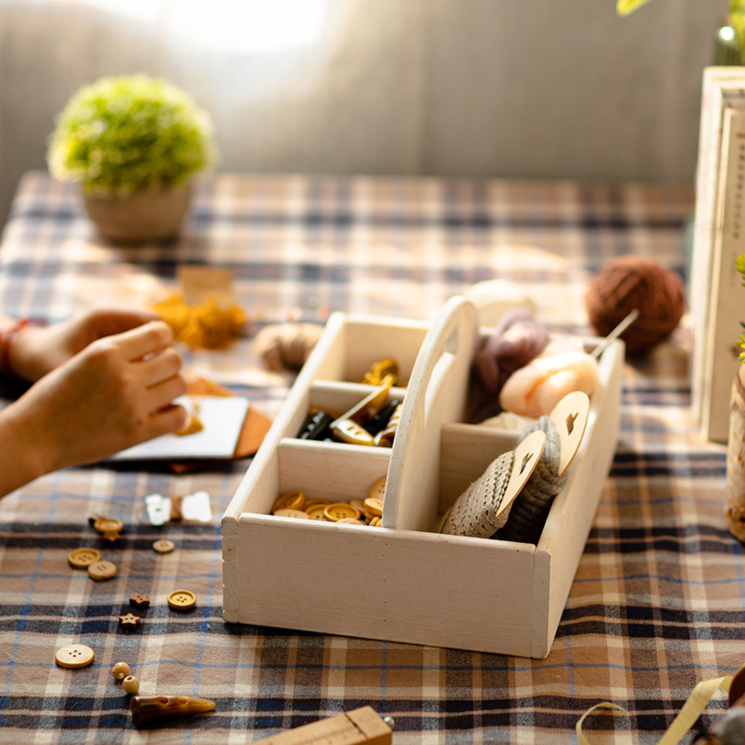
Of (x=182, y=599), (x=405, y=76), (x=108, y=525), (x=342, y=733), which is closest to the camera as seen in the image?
(x=342, y=733)

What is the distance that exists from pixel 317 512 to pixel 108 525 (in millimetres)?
276

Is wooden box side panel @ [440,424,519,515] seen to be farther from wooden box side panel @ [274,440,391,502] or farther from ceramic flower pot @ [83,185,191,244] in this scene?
ceramic flower pot @ [83,185,191,244]

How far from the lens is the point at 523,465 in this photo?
92cm

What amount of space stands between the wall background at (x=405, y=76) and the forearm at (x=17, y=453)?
140cm

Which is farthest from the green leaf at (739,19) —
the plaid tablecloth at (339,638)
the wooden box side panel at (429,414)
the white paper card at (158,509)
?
the white paper card at (158,509)

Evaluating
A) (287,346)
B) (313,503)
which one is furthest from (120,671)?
(287,346)

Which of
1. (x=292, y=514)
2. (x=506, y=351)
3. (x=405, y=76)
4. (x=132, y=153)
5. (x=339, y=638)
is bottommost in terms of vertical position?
(x=339, y=638)

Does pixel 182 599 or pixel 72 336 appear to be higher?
pixel 72 336

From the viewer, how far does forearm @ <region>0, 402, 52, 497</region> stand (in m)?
1.07

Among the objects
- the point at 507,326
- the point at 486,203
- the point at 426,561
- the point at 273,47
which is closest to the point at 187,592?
the point at 426,561

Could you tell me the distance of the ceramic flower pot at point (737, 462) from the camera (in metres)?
1.04

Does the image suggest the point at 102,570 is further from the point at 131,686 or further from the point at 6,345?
the point at 6,345

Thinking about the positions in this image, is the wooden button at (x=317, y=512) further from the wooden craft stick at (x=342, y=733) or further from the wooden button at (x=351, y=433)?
the wooden craft stick at (x=342, y=733)

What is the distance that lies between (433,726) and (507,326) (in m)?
0.54
